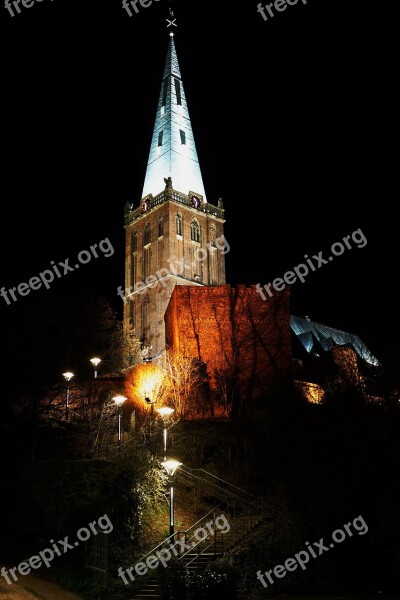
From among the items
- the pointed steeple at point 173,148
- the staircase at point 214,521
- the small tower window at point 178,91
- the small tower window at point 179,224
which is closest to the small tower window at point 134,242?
the pointed steeple at point 173,148

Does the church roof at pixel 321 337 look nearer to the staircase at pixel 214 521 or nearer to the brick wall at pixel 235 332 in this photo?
the brick wall at pixel 235 332

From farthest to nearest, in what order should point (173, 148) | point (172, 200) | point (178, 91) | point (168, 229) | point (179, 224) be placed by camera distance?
point (178, 91), point (173, 148), point (179, 224), point (172, 200), point (168, 229)

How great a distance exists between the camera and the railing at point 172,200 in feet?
280

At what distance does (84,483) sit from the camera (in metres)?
23.4

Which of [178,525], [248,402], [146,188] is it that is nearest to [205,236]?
[146,188]

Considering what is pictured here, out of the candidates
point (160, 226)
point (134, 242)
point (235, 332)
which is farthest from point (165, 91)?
point (235, 332)

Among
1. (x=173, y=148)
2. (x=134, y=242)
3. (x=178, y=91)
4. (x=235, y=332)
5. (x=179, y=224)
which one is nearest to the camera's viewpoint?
(x=235, y=332)

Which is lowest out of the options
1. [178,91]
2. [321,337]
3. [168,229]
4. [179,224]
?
[321,337]

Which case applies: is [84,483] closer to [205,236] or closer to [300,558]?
[300,558]

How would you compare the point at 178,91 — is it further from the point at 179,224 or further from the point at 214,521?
the point at 214,521

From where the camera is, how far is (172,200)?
8481 centimetres

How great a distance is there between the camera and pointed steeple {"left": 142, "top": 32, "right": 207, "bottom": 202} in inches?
3469

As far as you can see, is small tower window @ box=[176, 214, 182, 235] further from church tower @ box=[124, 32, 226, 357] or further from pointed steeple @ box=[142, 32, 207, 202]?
pointed steeple @ box=[142, 32, 207, 202]

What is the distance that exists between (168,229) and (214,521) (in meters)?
62.1
